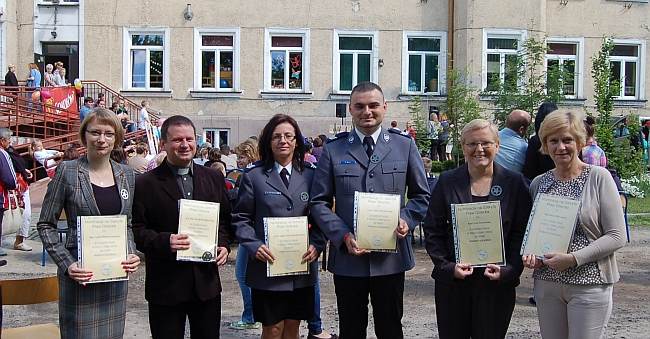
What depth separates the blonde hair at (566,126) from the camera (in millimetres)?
4406

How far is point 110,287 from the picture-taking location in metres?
4.61

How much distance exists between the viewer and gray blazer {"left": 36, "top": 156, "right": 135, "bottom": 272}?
14.8 ft

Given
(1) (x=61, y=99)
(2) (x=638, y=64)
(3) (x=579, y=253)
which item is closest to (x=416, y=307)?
(3) (x=579, y=253)

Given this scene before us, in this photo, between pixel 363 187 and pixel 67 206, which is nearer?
pixel 67 206

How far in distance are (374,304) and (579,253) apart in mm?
1414

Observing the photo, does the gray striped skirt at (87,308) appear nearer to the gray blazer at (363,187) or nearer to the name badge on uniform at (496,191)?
the gray blazer at (363,187)

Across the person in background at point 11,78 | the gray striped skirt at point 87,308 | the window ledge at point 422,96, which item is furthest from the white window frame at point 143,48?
the gray striped skirt at point 87,308

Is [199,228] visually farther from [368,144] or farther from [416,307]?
[416,307]

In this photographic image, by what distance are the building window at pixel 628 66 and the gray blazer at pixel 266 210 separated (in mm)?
25730

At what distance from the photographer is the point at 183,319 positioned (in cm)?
486

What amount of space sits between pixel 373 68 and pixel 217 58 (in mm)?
5454

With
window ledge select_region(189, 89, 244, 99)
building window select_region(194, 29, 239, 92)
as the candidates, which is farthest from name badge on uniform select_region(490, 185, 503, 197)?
building window select_region(194, 29, 239, 92)

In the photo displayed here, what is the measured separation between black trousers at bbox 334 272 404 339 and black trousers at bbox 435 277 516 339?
413mm

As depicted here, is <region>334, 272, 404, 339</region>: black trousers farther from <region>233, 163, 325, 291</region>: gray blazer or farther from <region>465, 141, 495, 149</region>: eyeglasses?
<region>465, 141, 495, 149</region>: eyeglasses
